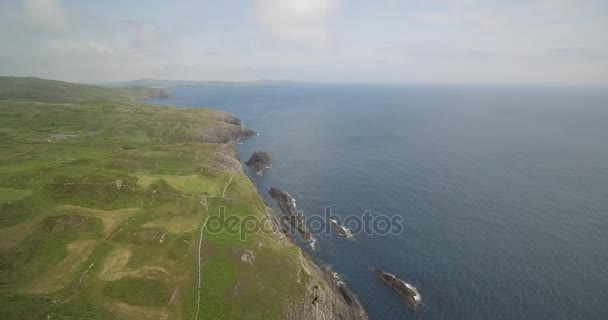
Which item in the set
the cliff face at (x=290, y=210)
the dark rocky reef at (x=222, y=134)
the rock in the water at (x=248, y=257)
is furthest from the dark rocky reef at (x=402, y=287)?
the dark rocky reef at (x=222, y=134)

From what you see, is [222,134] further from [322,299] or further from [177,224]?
[322,299]

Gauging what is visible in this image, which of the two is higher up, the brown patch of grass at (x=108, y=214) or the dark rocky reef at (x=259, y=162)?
the brown patch of grass at (x=108, y=214)

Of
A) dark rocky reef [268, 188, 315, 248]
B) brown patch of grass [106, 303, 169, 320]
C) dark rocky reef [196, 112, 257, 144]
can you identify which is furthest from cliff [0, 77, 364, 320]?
dark rocky reef [196, 112, 257, 144]

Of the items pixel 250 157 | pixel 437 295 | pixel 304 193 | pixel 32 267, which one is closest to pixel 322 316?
pixel 437 295

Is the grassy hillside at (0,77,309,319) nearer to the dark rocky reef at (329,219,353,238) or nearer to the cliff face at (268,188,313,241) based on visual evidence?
the cliff face at (268,188,313,241)

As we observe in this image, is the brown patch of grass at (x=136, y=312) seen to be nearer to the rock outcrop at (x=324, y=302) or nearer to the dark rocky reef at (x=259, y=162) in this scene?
the rock outcrop at (x=324, y=302)

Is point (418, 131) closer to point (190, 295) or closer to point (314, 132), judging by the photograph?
point (314, 132)

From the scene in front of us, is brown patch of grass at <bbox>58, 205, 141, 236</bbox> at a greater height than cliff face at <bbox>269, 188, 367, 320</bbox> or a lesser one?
greater
